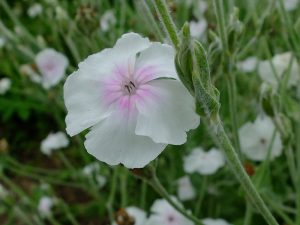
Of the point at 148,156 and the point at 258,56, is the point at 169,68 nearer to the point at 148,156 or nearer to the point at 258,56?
the point at 148,156

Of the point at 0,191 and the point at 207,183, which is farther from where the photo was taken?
the point at 207,183

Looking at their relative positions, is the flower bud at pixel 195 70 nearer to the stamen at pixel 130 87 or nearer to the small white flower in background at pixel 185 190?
the stamen at pixel 130 87

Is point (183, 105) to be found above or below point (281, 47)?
below

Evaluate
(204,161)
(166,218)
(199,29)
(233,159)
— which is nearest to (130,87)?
(233,159)

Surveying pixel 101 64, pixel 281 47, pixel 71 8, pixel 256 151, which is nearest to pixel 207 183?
pixel 256 151

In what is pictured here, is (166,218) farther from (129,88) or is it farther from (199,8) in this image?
(199,8)

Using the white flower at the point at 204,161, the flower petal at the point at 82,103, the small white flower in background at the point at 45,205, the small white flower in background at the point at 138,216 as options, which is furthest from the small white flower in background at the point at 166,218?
the flower petal at the point at 82,103

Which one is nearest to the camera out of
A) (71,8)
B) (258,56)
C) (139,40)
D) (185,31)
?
(185,31)
